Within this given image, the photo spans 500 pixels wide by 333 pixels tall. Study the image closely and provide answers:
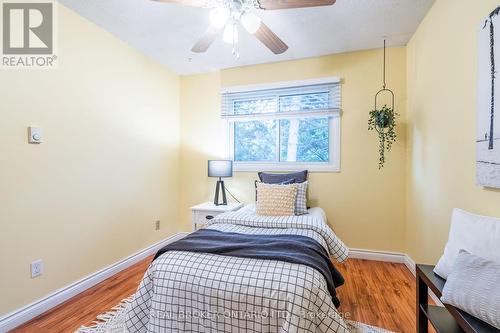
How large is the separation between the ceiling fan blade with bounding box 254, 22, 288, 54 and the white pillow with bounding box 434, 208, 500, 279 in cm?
170

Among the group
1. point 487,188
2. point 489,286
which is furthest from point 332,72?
point 489,286

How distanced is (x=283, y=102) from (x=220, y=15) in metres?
1.62

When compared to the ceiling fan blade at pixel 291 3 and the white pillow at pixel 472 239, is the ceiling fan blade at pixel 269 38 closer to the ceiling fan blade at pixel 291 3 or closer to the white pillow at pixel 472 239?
the ceiling fan blade at pixel 291 3

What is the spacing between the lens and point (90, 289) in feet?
7.35

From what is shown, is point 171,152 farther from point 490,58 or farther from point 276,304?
point 490,58

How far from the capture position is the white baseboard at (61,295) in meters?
1.70

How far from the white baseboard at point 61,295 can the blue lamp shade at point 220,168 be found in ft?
4.10

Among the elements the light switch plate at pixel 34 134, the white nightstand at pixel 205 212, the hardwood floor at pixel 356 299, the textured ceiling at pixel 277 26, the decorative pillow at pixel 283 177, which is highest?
the textured ceiling at pixel 277 26

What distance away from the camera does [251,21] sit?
5.67ft

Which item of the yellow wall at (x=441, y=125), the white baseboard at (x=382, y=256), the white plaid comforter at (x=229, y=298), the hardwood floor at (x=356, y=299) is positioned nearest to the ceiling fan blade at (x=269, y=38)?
the yellow wall at (x=441, y=125)

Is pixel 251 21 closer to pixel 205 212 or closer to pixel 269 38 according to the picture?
pixel 269 38

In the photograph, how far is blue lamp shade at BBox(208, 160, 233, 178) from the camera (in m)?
3.14

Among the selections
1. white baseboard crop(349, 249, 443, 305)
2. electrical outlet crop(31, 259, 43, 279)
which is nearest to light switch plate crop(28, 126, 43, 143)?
electrical outlet crop(31, 259, 43, 279)

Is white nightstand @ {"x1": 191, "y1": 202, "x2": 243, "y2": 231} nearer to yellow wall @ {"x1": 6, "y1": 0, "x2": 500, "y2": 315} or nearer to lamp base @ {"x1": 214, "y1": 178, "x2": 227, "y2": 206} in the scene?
lamp base @ {"x1": 214, "y1": 178, "x2": 227, "y2": 206}
